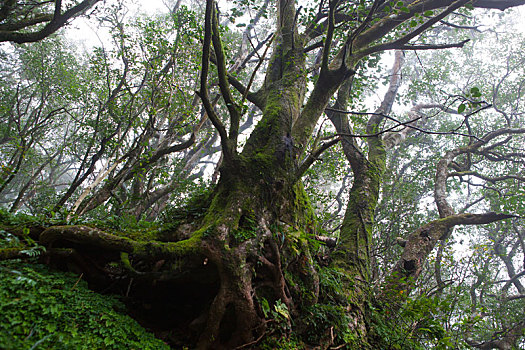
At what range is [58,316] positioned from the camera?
184cm

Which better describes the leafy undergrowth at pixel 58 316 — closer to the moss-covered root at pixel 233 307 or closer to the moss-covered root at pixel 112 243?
the moss-covered root at pixel 112 243

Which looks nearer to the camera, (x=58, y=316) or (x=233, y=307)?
(x=58, y=316)

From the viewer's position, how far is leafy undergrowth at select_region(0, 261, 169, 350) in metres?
1.60

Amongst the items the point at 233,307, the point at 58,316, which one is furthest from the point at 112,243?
the point at 233,307

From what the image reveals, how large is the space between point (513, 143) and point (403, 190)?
7.24 m

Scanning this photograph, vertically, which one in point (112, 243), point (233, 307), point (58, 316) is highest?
point (112, 243)

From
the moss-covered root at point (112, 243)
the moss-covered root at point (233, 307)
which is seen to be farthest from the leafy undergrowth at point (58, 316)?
the moss-covered root at point (233, 307)

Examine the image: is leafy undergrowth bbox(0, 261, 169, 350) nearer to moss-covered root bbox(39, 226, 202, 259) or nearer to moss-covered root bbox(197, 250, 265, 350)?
moss-covered root bbox(39, 226, 202, 259)

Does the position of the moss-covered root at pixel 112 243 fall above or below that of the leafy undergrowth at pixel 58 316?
above

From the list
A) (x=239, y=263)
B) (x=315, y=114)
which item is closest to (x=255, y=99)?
(x=315, y=114)

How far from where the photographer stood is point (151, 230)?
332 centimetres

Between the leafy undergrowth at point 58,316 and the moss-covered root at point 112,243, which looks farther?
the moss-covered root at point 112,243

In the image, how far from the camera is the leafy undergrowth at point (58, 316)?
62.9 inches

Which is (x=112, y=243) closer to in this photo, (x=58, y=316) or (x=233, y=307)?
(x=58, y=316)
